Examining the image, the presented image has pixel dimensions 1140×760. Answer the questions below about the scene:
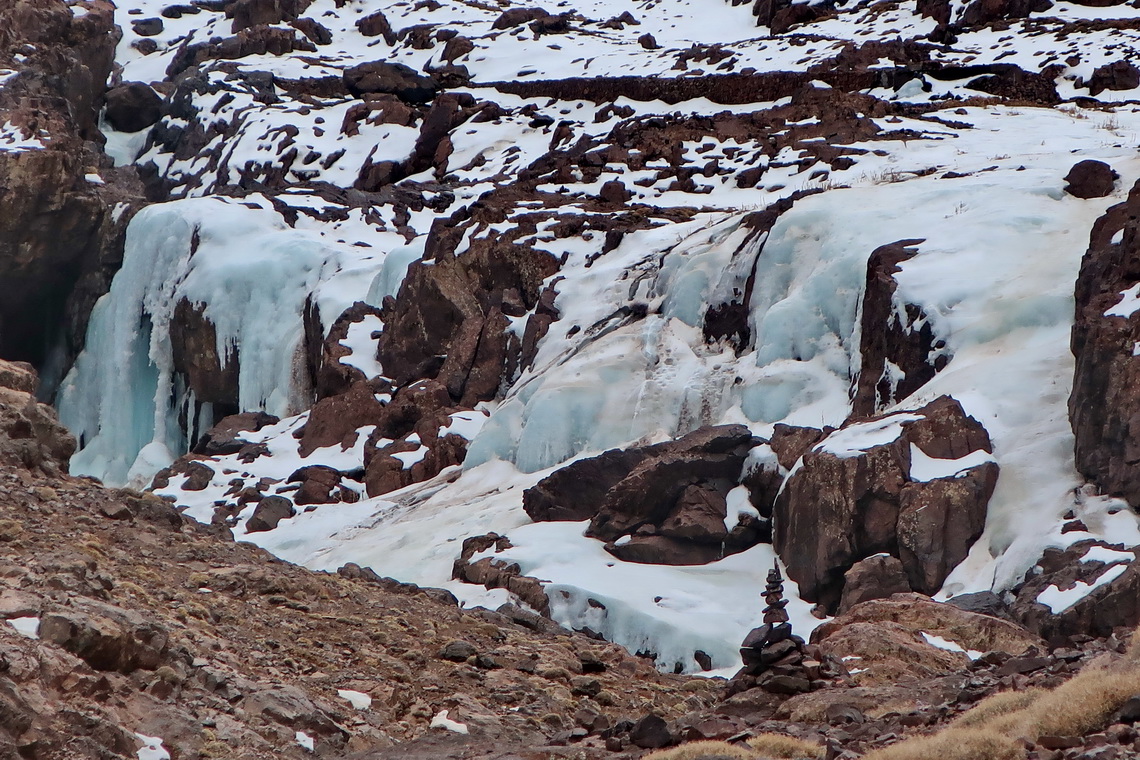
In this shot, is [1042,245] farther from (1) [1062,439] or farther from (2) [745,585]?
(2) [745,585]

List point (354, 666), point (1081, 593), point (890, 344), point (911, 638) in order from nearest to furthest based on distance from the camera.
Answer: point (354, 666) → point (911, 638) → point (1081, 593) → point (890, 344)

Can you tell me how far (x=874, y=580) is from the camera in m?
16.4

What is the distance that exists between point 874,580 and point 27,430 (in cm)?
1007

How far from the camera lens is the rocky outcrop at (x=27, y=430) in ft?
52.1

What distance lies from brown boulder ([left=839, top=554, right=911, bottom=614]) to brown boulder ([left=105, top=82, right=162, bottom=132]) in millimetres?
41806

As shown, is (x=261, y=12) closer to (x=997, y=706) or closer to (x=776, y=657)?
(x=776, y=657)

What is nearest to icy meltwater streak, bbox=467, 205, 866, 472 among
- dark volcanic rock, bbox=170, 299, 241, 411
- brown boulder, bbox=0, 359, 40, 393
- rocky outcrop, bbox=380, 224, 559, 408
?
rocky outcrop, bbox=380, 224, 559, 408

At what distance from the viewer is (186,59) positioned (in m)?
56.5

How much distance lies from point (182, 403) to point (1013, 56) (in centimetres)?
2709

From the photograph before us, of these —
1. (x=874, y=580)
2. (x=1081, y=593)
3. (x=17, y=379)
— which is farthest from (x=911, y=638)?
(x=17, y=379)

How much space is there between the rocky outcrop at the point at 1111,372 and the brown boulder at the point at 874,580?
2.51m

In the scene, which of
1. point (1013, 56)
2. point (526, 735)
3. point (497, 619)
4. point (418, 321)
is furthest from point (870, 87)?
point (526, 735)

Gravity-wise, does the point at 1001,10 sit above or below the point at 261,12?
above

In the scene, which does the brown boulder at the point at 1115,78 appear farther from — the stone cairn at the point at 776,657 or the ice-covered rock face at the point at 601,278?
the stone cairn at the point at 776,657
